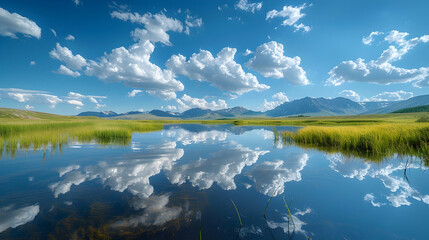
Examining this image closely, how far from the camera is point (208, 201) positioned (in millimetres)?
5148

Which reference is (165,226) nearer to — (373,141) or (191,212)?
(191,212)

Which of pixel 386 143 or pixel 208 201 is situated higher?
pixel 386 143

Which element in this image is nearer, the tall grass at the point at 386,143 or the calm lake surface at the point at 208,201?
the calm lake surface at the point at 208,201

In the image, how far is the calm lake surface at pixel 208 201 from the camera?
149 inches

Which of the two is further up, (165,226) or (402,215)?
(165,226)

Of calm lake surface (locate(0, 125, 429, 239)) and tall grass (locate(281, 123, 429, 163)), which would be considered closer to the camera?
calm lake surface (locate(0, 125, 429, 239))

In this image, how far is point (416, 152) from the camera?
38.3 ft

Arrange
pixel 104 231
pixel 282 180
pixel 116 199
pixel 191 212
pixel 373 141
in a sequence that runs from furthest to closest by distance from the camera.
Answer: pixel 373 141, pixel 282 180, pixel 116 199, pixel 191 212, pixel 104 231

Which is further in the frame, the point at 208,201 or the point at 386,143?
the point at 386,143

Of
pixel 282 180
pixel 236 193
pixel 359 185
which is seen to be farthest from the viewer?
Answer: pixel 282 180

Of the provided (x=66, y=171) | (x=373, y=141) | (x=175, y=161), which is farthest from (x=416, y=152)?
(x=66, y=171)

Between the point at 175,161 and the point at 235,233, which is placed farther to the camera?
the point at 175,161

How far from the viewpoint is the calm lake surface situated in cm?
378

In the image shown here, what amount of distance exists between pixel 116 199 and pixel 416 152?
62.4 ft
